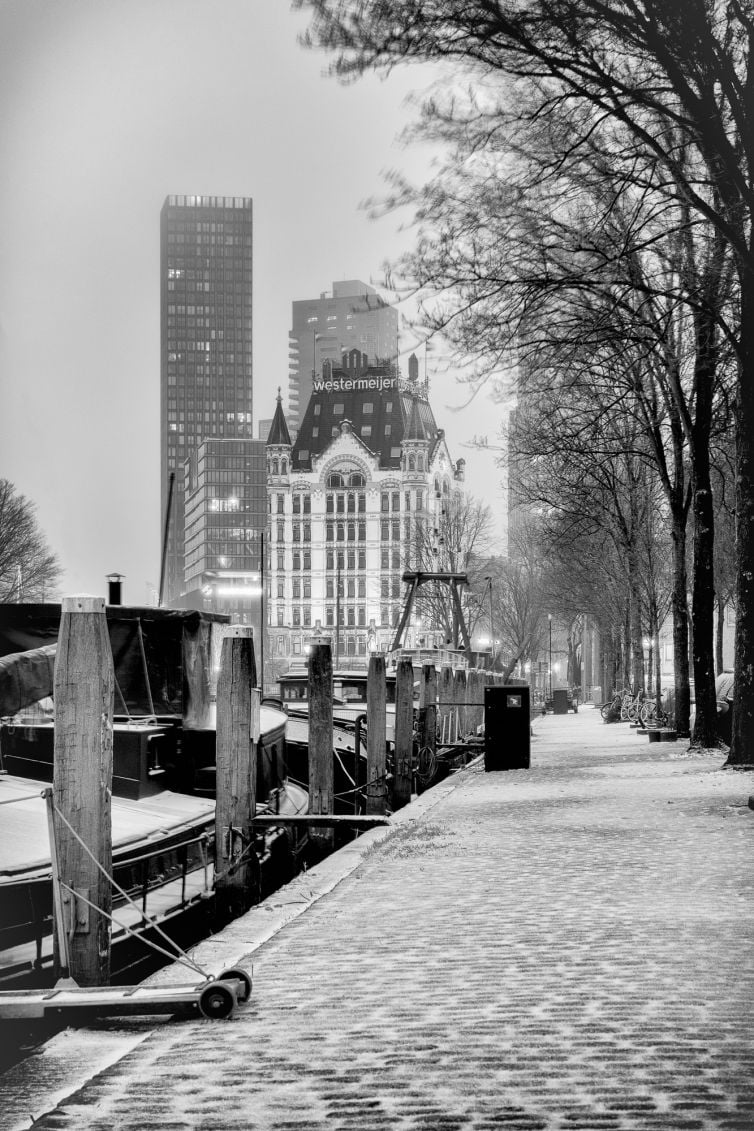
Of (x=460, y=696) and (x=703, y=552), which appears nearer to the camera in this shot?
(x=703, y=552)

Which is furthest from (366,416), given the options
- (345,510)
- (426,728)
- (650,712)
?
(426,728)

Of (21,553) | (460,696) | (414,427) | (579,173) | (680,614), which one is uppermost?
(414,427)

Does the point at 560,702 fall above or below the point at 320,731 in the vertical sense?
below

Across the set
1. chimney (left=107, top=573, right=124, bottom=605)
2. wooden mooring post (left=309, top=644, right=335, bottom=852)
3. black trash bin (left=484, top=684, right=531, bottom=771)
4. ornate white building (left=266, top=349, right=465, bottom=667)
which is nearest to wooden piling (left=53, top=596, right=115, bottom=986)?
wooden mooring post (left=309, top=644, right=335, bottom=852)

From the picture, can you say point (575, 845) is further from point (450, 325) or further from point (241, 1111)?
point (450, 325)

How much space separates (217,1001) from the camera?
5.20 metres

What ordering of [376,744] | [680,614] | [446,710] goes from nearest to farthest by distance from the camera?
[376,744], [680,614], [446,710]

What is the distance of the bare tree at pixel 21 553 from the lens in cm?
5862

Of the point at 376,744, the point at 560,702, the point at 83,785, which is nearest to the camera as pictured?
the point at 83,785

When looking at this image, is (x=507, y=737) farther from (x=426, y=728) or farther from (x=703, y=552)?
(x=703, y=552)

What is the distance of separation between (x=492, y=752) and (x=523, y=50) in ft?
Answer: 36.5

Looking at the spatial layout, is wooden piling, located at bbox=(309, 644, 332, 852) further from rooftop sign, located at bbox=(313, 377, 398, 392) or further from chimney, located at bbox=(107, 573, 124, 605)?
rooftop sign, located at bbox=(313, 377, 398, 392)

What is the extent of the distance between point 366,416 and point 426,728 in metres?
129

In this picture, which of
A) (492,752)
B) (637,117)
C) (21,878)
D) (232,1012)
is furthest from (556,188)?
(232,1012)
